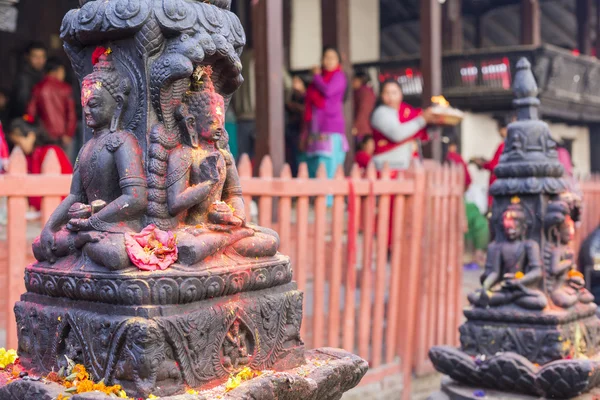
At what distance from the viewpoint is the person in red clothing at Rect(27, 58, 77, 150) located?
7047 mm

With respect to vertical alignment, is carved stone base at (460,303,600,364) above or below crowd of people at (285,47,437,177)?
below

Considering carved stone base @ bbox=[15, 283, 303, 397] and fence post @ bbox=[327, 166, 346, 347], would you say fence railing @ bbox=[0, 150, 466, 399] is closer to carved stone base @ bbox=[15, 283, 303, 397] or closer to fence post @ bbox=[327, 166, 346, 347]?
fence post @ bbox=[327, 166, 346, 347]

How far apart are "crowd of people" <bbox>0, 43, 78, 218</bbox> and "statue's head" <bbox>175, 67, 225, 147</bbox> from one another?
418 cm

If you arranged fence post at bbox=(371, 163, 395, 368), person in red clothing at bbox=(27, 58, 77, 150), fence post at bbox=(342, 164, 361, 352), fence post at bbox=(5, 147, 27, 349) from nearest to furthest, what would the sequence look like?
fence post at bbox=(5, 147, 27, 349)
fence post at bbox=(342, 164, 361, 352)
fence post at bbox=(371, 163, 395, 368)
person in red clothing at bbox=(27, 58, 77, 150)

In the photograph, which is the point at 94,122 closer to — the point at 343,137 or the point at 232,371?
the point at 232,371

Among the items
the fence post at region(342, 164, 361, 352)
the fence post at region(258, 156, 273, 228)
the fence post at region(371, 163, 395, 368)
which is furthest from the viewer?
the fence post at region(371, 163, 395, 368)

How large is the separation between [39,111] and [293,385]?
18.3 feet

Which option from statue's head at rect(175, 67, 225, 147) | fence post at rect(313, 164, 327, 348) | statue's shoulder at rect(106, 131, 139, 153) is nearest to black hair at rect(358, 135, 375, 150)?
fence post at rect(313, 164, 327, 348)

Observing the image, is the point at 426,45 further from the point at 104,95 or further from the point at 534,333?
the point at 104,95

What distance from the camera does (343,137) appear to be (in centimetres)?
784

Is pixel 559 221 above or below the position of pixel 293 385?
above

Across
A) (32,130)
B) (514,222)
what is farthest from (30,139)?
(514,222)

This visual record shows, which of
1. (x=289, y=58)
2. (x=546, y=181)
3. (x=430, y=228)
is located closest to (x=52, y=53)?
(x=289, y=58)

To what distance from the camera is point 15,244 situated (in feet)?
10.9
